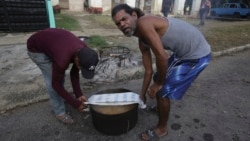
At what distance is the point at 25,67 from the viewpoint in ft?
12.9

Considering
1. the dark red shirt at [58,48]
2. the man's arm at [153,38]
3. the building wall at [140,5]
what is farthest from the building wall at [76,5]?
the man's arm at [153,38]

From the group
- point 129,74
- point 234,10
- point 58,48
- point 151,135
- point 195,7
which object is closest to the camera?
point 58,48

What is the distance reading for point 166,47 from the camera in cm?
208

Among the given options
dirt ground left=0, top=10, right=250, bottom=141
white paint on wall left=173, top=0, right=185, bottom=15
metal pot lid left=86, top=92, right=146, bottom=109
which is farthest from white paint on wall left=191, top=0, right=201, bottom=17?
metal pot lid left=86, top=92, right=146, bottom=109

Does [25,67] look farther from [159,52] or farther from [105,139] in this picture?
[159,52]

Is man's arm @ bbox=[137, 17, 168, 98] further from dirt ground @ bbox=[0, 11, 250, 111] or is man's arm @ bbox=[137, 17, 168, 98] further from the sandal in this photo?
dirt ground @ bbox=[0, 11, 250, 111]

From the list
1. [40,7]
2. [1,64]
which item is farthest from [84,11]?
[1,64]

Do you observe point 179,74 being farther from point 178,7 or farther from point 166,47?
point 178,7

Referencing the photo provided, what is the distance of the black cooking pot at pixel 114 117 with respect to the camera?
7.11 ft

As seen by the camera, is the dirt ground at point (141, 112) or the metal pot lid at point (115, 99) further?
the dirt ground at point (141, 112)

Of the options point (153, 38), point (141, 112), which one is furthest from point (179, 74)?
point (141, 112)

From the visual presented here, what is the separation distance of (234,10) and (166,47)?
18.5m

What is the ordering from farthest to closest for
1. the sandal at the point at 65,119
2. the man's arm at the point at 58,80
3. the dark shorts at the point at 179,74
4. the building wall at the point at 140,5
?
the building wall at the point at 140,5
the sandal at the point at 65,119
the dark shorts at the point at 179,74
the man's arm at the point at 58,80

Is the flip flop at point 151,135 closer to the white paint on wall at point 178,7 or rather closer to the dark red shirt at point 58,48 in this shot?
the dark red shirt at point 58,48
